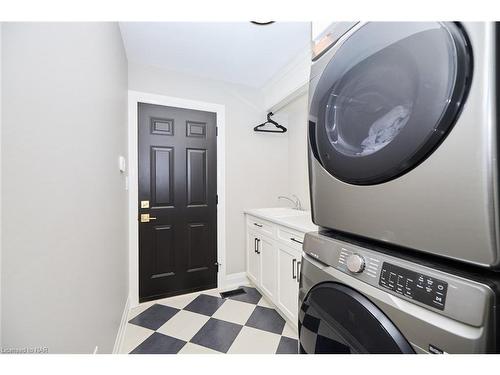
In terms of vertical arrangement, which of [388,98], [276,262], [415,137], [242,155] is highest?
[242,155]

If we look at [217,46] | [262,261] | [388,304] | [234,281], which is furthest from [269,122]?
[388,304]

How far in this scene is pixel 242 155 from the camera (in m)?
2.59

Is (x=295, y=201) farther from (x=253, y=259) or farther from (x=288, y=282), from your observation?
(x=288, y=282)

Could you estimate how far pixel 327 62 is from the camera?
2.39 feet

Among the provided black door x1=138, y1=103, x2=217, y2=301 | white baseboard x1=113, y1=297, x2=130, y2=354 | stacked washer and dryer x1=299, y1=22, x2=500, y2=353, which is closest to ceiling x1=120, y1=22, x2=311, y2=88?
black door x1=138, y1=103, x2=217, y2=301

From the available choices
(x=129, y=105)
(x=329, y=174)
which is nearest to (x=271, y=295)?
(x=329, y=174)

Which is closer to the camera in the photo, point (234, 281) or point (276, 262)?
point (276, 262)

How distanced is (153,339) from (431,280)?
6.24 ft

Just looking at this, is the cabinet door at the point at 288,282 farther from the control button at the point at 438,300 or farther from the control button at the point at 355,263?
the control button at the point at 438,300

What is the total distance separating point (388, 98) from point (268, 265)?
5.80ft

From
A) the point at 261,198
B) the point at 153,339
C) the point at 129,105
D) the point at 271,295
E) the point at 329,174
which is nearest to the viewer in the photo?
the point at 329,174
